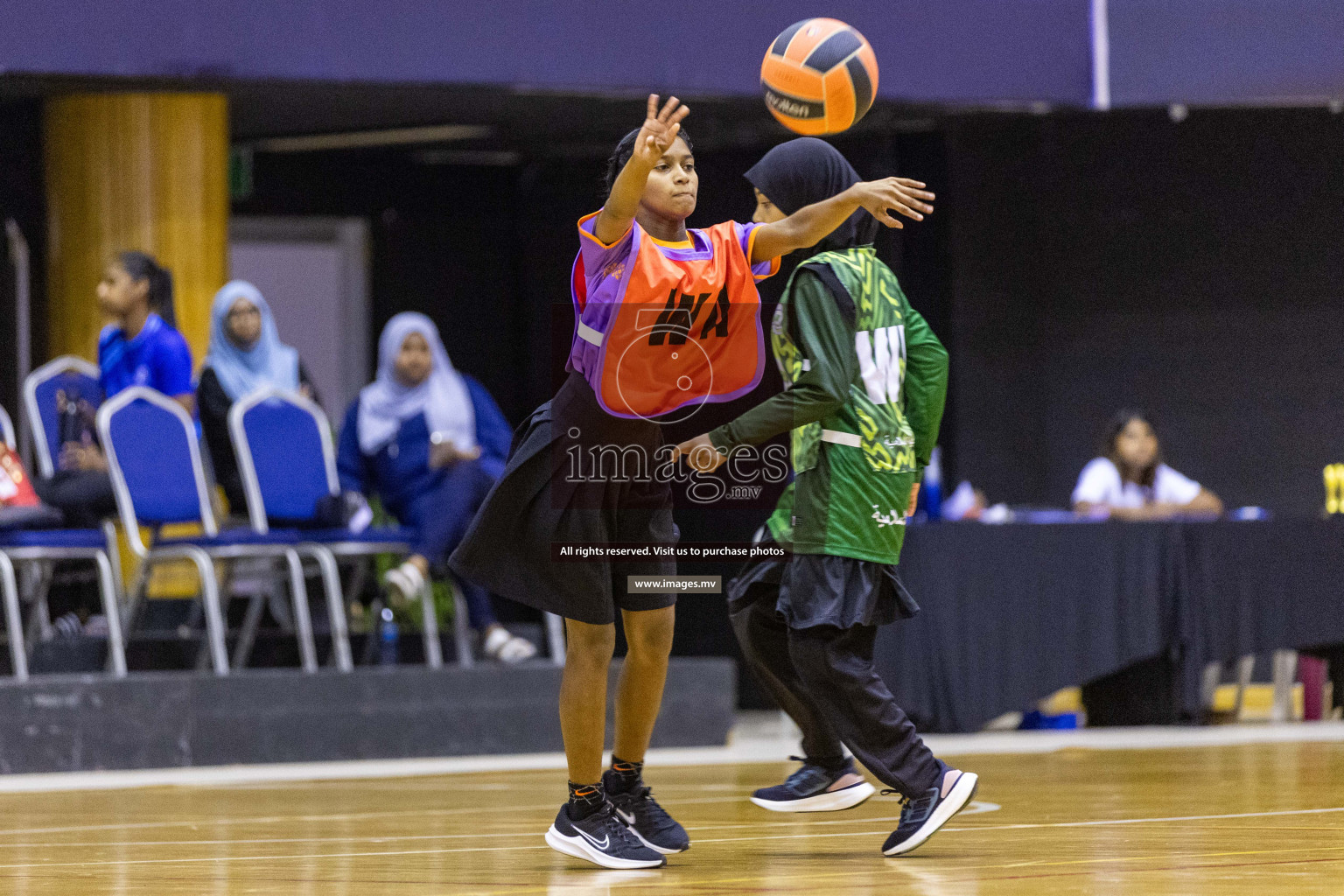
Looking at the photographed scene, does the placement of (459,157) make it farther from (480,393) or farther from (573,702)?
(573,702)

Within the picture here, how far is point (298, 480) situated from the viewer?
6574mm

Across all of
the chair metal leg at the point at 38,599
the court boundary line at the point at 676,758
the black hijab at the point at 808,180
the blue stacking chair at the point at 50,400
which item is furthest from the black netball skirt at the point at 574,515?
the blue stacking chair at the point at 50,400

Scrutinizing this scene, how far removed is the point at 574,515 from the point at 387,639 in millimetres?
3803

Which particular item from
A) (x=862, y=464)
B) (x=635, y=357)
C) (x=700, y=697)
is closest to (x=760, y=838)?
(x=862, y=464)

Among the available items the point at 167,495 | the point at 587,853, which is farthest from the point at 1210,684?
the point at 587,853

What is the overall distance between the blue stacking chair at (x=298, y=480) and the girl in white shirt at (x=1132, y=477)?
2.68 metres

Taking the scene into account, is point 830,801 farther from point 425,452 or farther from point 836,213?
point 425,452

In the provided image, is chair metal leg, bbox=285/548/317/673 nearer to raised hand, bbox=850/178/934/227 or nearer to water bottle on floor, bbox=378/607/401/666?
water bottle on floor, bbox=378/607/401/666

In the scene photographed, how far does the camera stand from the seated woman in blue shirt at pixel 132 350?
642cm

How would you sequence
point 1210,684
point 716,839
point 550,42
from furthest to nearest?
point 550,42 < point 1210,684 < point 716,839

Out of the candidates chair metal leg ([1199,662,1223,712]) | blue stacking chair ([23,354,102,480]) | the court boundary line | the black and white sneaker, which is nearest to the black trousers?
the black and white sneaker

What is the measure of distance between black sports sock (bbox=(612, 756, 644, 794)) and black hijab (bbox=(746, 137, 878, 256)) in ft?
3.80

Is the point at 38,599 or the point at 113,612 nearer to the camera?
the point at 113,612

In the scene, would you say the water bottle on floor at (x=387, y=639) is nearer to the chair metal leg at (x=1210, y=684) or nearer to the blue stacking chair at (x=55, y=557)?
the blue stacking chair at (x=55, y=557)
